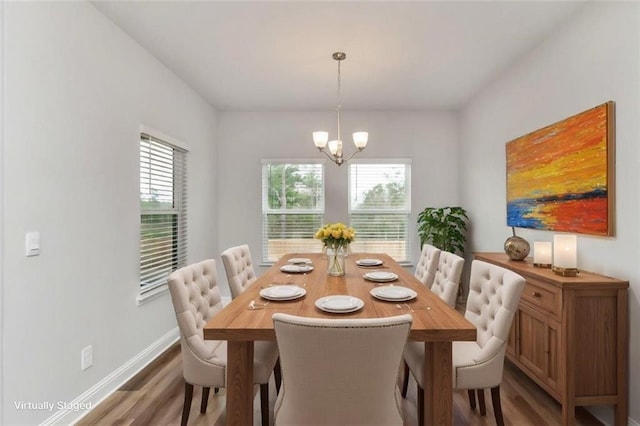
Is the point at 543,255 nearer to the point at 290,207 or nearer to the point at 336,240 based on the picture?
the point at 336,240

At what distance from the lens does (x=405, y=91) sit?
3.86m

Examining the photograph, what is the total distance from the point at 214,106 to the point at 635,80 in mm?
4186

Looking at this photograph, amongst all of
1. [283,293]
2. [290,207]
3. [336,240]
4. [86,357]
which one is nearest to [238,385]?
[283,293]

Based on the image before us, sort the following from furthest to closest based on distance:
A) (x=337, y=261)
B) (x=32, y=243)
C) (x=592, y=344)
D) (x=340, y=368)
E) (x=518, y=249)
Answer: (x=518, y=249) < (x=337, y=261) < (x=592, y=344) < (x=32, y=243) < (x=340, y=368)

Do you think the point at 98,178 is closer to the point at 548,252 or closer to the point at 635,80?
the point at 548,252

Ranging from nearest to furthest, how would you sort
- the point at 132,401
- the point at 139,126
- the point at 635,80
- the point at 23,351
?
the point at 23,351, the point at 635,80, the point at 132,401, the point at 139,126

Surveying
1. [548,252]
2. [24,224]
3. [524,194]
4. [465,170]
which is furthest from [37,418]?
[465,170]

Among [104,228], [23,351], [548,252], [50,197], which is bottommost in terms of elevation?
[23,351]

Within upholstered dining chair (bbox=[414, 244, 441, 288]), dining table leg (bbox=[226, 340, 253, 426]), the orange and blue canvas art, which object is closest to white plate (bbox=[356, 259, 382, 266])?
upholstered dining chair (bbox=[414, 244, 441, 288])

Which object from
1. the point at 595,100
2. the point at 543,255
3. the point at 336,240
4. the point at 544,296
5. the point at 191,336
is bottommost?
the point at 191,336

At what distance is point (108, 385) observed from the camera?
7.80 feet

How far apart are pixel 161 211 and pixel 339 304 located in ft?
7.76

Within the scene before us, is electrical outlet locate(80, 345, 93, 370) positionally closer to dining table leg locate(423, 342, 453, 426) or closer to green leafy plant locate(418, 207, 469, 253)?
dining table leg locate(423, 342, 453, 426)

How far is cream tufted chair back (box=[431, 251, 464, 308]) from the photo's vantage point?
2.29m
